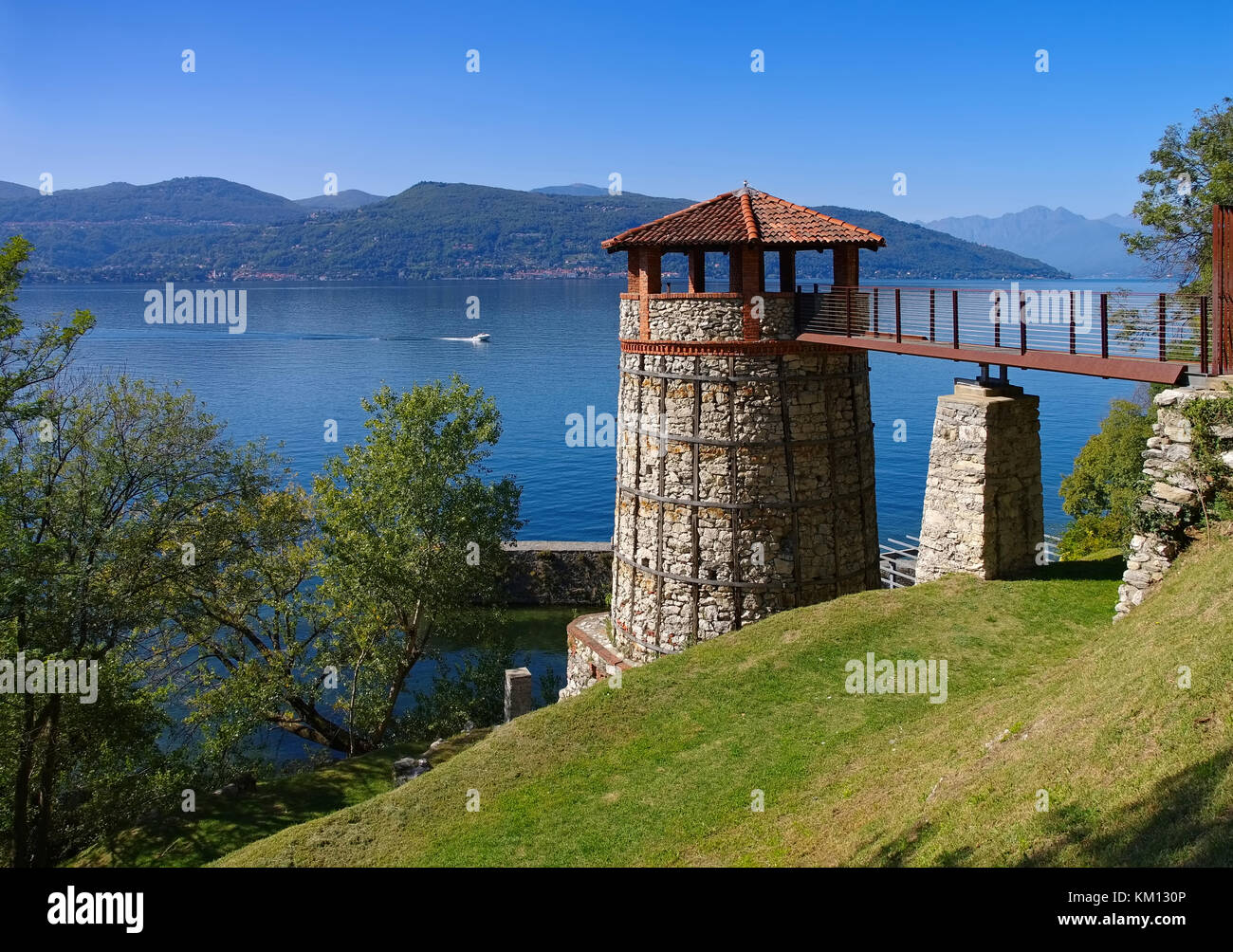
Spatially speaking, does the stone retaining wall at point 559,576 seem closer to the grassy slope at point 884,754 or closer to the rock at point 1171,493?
the grassy slope at point 884,754

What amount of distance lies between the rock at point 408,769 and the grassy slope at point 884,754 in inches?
202

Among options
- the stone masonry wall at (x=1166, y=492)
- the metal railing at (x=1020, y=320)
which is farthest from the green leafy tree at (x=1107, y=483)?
the stone masonry wall at (x=1166, y=492)

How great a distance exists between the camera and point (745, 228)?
72.6 feet

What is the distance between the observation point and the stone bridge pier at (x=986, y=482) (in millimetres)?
20234

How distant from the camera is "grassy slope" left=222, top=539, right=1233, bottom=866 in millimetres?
9195

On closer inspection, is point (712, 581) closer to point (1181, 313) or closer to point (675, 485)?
point (675, 485)

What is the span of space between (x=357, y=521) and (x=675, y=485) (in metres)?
12.8

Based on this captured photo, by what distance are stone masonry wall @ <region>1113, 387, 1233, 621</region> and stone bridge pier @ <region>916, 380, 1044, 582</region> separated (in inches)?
185

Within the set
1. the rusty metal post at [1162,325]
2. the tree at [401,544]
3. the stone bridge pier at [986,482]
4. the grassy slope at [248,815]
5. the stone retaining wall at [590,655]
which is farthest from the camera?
the tree at [401,544]

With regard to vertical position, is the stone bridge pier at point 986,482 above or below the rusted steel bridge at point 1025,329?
below

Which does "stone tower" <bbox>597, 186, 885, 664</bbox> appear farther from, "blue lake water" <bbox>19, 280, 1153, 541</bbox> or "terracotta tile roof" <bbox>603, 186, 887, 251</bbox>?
"blue lake water" <bbox>19, 280, 1153, 541</bbox>

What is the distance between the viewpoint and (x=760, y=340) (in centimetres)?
2212

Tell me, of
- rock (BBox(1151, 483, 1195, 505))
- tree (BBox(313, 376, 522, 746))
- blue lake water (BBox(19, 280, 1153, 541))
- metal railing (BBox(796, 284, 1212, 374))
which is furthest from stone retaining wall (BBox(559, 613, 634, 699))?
blue lake water (BBox(19, 280, 1153, 541))

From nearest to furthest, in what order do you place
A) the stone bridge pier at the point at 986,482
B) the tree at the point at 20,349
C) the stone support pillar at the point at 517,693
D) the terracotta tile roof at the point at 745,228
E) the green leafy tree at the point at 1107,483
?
the tree at the point at 20,349
the stone bridge pier at the point at 986,482
the terracotta tile roof at the point at 745,228
the stone support pillar at the point at 517,693
the green leafy tree at the point at 1107,483
